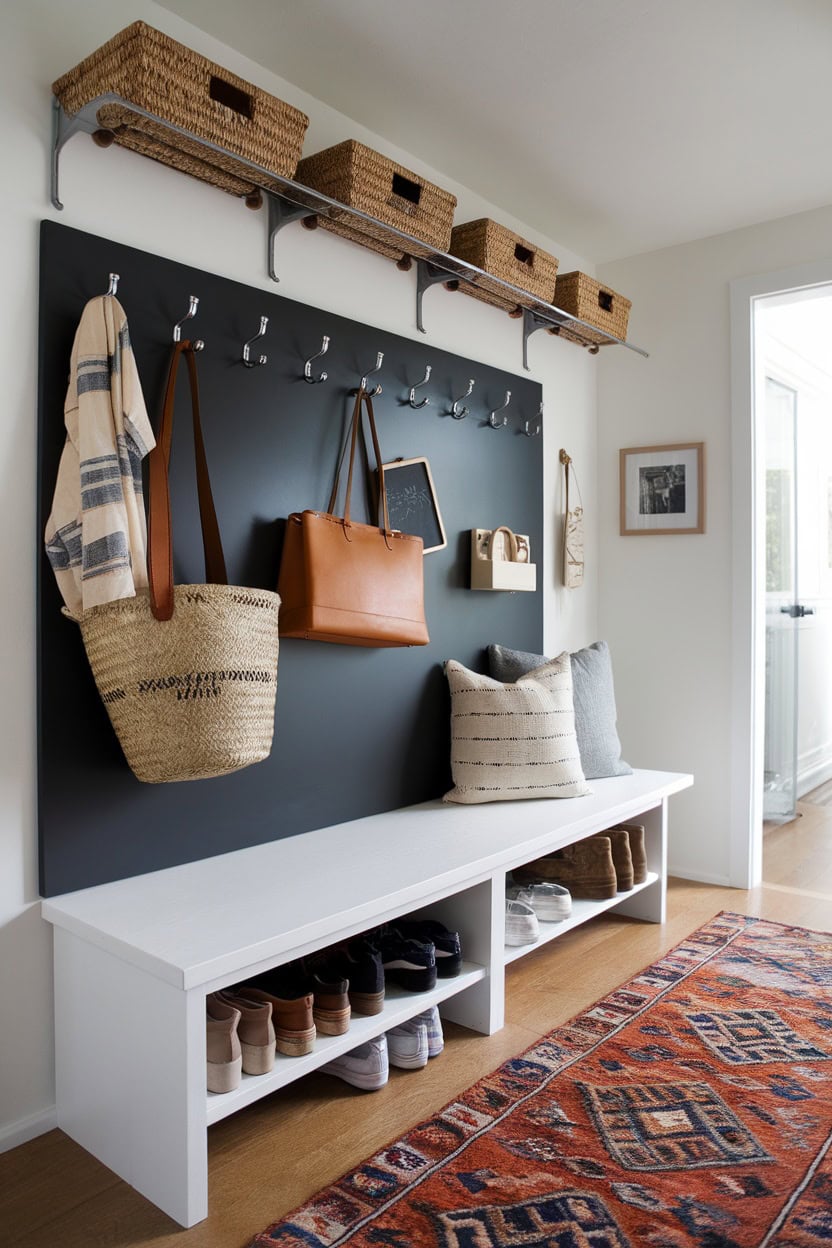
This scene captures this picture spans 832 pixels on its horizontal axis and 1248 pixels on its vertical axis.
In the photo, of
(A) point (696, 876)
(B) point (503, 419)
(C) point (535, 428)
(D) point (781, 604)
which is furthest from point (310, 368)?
(D) point (781, 604)

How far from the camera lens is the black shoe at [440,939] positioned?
2.15 meters

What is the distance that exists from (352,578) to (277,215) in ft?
3.01

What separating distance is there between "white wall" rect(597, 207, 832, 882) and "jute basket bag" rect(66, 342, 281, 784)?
7.02 feet

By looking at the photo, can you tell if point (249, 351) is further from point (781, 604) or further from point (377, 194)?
point (781, 604)

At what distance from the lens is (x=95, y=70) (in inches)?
69.6

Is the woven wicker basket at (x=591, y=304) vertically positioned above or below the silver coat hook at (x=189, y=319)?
above

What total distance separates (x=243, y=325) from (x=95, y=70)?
60 centimetres

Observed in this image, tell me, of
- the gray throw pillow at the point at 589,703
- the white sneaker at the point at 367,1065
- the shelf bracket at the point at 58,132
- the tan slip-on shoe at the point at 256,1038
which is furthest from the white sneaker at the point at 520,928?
the shelf bracket at the point at 58,132

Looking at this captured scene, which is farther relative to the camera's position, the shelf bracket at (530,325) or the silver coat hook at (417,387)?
the shelf bracket at (530,325)

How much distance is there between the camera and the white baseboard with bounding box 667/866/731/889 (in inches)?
136

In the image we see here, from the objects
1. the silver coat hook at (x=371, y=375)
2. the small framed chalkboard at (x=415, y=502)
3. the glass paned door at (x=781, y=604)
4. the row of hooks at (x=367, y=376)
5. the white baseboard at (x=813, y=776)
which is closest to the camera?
the row of hooks at (x=367, y=376)

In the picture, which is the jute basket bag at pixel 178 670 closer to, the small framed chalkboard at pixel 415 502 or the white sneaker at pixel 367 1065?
the white sneaker at pixel 367 1065

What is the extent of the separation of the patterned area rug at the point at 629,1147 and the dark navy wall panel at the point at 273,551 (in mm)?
626

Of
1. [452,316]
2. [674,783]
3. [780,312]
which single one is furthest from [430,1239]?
[780,312]
